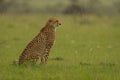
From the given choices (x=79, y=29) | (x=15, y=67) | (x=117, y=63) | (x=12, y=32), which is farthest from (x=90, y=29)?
(x=15, y=67)

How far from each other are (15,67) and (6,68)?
0.69 feet

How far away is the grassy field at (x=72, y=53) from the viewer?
414 inches

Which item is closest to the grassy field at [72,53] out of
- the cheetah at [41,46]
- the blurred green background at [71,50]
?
the blurred green background at [71,50]

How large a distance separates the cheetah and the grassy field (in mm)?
190

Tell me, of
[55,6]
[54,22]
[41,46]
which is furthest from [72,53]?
[55,6]

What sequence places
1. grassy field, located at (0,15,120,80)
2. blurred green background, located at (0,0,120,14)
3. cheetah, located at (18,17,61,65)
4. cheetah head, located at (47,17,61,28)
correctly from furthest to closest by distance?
blurred green background, located at (0,0,120,14) < cheetah head, located at (47,17,61,28) < cheetah, located at (18,17,61,65) < grassy field, located at (0,15,120,80)

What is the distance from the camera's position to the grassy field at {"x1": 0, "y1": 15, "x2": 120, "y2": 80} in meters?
10.5

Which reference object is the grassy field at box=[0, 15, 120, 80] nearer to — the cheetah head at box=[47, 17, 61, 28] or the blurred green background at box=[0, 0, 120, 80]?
the blurred green background at box=[0, 0, 120, 80]

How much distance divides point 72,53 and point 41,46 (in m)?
3.69

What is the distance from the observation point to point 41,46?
1161 centimetres

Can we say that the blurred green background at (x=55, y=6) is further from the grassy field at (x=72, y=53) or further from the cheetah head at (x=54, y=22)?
the cheetah head at (x=54, y=22)

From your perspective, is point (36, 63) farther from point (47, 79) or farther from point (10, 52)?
point (10, 52)

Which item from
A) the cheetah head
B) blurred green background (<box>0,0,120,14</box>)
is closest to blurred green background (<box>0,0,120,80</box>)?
blurred green background (<box>0,0,120,14</box>)

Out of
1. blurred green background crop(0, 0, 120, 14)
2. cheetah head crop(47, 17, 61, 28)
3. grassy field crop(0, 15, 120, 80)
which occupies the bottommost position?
grassy field crop(0, 15, 120, 80)
